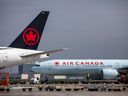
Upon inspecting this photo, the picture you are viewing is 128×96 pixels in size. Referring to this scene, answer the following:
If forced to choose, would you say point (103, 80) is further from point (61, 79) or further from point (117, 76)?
point (61, 79)

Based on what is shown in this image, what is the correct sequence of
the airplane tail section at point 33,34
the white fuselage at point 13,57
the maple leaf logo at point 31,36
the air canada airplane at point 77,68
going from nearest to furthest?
the white fuselage at point 13,57 < the airplane tail section at point 33,34 < the maple leaf logo at point 31,36 < the air canada airplane at point 77,68

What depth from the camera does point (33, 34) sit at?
47.7 m

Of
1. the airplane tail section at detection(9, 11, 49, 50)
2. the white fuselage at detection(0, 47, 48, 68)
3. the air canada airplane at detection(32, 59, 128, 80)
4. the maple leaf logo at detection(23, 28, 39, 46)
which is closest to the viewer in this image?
the white fuselage at detection(0, 47, 48, 68)

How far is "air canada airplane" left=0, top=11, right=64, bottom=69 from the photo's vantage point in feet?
150

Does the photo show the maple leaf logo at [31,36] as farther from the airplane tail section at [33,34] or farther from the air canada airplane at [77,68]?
the air canada airplane at [77,68]

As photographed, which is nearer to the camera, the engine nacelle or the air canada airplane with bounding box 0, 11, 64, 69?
the air canada airplane with bounding box 0, 11, 64, 69

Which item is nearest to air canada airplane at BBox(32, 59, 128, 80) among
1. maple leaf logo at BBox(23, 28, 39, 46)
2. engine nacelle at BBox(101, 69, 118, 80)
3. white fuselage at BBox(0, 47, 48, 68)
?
engine nacelle at BBox(101, 69, 118, 80)

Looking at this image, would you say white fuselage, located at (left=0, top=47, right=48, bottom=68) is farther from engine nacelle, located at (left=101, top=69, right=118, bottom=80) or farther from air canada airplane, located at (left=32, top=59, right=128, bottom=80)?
engine nacelle, located at (left=101, top=69, right=118, bottom=80)

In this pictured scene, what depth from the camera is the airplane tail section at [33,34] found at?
4719 centimetres

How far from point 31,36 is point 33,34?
1.15 ft

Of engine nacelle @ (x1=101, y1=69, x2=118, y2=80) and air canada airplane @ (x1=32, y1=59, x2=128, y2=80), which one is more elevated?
air canada airplane @ (x1=32, y1=59, x2=128, y2=80)

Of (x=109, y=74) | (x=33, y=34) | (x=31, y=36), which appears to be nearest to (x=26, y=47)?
(x=31, y=36)

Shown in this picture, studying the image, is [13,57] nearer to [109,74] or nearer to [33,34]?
[33,34]

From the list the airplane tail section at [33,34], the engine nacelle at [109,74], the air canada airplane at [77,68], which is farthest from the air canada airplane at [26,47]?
the engine nacelle at [109,74]
